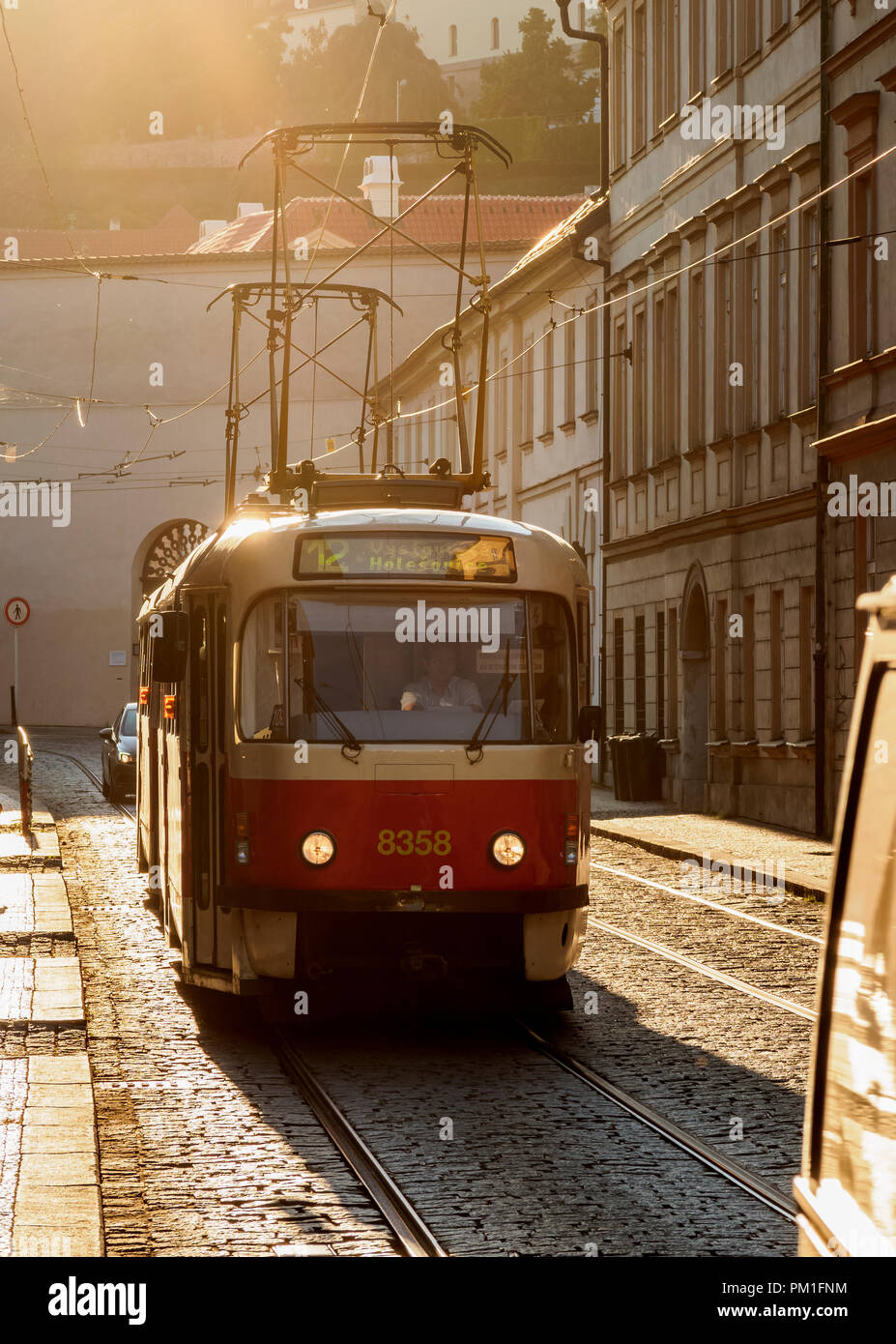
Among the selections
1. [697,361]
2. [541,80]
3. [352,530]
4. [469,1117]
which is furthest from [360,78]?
[469,1117]

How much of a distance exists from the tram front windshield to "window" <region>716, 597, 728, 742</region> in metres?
19.0

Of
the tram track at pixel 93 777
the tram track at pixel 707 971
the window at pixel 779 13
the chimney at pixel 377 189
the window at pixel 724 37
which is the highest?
the chimney at pixel 377 189

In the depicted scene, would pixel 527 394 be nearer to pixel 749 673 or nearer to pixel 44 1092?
pixel 749 673

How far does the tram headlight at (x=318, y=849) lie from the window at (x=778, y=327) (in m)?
17.9

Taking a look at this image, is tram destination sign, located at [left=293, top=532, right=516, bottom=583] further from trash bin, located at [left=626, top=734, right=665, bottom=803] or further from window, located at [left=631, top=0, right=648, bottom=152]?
window, located at [left=631, top=0, right=648, bottom=152]

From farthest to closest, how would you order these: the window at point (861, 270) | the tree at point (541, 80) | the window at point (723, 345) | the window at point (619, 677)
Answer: the tree at point (541, 80), the window at point (619, 677), the window at point (723, 345), the window at point (861, 270)

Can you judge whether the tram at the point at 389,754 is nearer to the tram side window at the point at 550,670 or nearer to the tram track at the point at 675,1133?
the tram side window at the point at 550,670

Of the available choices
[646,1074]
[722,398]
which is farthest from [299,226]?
[646,1074]

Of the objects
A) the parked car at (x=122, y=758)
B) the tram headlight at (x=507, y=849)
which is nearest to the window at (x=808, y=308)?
the parked car at (x=122, y=758)

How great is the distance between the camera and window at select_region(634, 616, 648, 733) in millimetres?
35250

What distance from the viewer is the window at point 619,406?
36.6 m

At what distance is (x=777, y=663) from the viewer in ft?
91.8

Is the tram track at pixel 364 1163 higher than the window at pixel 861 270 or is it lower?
lower

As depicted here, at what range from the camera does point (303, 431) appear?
61875mm
